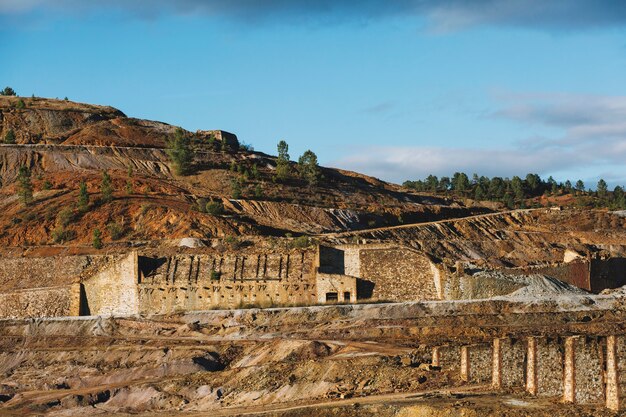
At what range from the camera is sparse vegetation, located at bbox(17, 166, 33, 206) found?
358 feet

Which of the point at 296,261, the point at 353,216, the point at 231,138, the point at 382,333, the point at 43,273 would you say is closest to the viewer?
the point at 382,333

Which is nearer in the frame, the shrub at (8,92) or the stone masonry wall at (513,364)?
the stone masonry wall at (513,364)

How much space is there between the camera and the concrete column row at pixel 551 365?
41.6 m

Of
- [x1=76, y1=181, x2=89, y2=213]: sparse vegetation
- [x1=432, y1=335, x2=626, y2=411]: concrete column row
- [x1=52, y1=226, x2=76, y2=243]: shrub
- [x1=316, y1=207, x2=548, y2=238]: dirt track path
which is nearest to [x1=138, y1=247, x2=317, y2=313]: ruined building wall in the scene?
[x1=316, y1=207, x2=548, y2=238]: dirt track path

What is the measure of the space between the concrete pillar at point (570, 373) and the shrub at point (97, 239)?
5455 centimetres

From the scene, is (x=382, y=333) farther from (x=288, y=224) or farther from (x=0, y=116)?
(x=0, y=116)

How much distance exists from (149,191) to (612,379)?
73.9 m

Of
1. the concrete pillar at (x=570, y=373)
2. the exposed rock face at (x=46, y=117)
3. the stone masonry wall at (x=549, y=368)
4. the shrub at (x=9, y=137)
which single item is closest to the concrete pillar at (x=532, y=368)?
the stone masonry wall at (x=549, y=368)

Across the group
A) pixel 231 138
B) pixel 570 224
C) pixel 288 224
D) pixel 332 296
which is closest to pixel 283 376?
pixel 332 296

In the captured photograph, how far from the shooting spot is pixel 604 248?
103 m

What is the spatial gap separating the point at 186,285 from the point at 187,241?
1413 centimetres

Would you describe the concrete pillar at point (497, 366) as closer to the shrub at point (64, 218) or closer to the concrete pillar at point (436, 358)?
the concrete pillar at point (436, 358)

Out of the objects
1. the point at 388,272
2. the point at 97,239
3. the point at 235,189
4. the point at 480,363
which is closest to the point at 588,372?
the point at 480,363

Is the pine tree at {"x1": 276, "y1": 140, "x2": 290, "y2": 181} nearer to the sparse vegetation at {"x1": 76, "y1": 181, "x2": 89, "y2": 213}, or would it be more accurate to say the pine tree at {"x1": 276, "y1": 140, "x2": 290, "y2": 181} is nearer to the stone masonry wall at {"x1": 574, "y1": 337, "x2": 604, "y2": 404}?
the sparse vegetation at {"x1": 76, "y1": 181, "x2": 89, "y2": 213}
